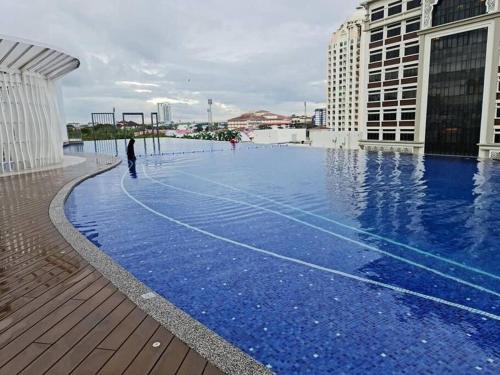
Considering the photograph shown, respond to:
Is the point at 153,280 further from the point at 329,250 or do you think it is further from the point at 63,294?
the point at 329,250

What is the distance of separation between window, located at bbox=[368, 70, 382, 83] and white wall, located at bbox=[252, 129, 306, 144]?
25.9 m

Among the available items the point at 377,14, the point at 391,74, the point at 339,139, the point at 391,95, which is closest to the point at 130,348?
the point at 391,95

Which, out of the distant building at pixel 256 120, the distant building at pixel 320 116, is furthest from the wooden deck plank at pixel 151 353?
the distant building at pixel 320 116

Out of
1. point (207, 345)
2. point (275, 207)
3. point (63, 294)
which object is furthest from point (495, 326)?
point (275, 207)

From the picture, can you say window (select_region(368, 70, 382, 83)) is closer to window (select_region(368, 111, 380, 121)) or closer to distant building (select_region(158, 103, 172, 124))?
window (select_region(368, 111, 380, 121))

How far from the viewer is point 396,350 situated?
425cm

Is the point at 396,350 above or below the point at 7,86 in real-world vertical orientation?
below

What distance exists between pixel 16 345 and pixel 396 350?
4.26 metres

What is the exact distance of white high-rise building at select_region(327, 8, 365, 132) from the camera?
4289 inches

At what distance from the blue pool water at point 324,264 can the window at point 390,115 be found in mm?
27272

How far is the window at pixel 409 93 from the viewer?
3825 centimetres

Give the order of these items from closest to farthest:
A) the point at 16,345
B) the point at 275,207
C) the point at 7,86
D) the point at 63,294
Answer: the point at 16,345 < the point at 63,294 < the point at 275,207 < the point at 7,86

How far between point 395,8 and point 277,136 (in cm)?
3171

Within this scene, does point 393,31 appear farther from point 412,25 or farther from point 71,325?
point 71,325
